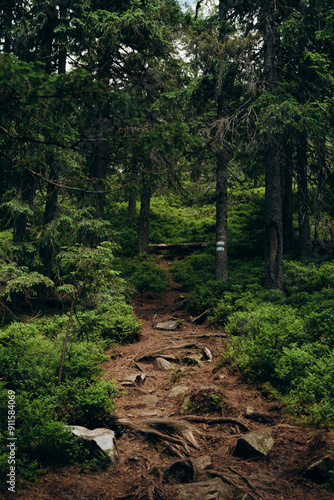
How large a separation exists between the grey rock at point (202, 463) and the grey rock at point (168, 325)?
600 cm

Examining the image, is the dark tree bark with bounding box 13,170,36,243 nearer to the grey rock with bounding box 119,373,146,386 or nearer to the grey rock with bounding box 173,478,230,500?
the grey rock with bounding box 119,373,146,386

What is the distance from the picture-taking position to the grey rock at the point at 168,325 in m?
10.8

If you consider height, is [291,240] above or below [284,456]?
above

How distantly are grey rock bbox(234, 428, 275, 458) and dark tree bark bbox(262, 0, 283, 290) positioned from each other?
22.2 ft

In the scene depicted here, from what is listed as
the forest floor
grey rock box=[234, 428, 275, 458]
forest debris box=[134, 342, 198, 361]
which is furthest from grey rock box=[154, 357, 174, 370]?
grey rock box=[234, 428, 275, 458]

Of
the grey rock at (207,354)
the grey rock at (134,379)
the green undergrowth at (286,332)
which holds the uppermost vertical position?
the green undergrowth at (286,332)

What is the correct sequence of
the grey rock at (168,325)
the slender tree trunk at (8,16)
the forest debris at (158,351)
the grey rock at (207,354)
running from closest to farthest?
1. the grey rock at (207,354)
2. the forest debris at (158,351)
3. the grey rock at (168,325)
4. the slender tree trunk at (8,16)

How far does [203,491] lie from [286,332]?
401 centimetres

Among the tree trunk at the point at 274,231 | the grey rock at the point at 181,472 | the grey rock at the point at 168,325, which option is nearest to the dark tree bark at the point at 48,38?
the tree trunk at the point at 274,231

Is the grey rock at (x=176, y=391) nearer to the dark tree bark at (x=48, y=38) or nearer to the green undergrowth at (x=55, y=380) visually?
the green undergrowth at (x=55, y=380)

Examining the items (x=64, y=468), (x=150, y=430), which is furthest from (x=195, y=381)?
(x=64, y=468)

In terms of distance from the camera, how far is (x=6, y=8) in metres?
11.7

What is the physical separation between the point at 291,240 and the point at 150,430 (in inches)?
498

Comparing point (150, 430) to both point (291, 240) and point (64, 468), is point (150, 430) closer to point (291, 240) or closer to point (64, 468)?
point (64, 468)
